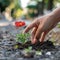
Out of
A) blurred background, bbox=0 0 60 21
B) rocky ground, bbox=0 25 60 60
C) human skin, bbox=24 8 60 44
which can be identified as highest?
human skin, bbox=24 8 60 44

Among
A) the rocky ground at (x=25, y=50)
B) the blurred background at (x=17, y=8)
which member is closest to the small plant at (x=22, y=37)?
Result: the rocky ground at (x=25, y=50)

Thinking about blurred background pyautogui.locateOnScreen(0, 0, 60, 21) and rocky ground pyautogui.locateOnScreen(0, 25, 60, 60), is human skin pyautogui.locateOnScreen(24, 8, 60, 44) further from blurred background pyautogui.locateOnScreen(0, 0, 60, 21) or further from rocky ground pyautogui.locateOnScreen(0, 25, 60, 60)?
blurred background pyautogui.locateOnScreen(0, 0, 60, 21)

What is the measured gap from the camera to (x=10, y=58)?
1.52 metres

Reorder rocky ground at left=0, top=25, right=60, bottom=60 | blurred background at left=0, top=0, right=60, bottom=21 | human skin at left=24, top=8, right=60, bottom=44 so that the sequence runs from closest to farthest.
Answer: rocky ground at left=0, top=25, right=60, bottom=60
human skin at left=24, top=8, right=60, bottom=44
blurred background at left=0, top=0, right=60, bottom=21

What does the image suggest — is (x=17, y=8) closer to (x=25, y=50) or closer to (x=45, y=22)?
(x=45, y=22)

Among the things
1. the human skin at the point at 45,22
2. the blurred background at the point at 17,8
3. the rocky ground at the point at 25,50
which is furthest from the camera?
the blurred background at the point at 17,8

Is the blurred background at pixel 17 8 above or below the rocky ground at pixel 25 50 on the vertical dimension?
below

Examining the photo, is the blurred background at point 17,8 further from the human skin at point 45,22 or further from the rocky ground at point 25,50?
the human skin at point 45,22

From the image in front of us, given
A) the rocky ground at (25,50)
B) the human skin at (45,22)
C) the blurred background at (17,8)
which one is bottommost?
the blurred background at (17,8)

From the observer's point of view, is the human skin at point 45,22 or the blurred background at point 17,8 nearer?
the human skin at point 45,22

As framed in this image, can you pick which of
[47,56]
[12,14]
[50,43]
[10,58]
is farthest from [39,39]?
[12,14]

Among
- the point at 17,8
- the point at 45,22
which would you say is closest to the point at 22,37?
the point at 45,22

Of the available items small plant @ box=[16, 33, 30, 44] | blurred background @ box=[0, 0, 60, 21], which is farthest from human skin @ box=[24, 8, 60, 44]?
blurred background @ box=[0, 0, 60, 21]

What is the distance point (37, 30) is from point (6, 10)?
11.4 meters
